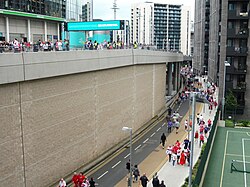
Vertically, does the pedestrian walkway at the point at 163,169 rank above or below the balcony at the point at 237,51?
below

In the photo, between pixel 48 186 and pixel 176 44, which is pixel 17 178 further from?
pixel 176 44

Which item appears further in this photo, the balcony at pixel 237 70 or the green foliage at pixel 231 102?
the balcony at pixel 237 70

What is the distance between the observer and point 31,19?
37.9 metres

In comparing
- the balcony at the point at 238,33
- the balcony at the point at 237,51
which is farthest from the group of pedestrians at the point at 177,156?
the balcony at the point at 238,33

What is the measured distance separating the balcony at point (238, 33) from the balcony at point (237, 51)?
1539mm

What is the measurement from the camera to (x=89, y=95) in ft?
79.4

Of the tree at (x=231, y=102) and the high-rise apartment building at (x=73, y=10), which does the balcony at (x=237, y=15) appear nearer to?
the tree at (x=231, y=102)

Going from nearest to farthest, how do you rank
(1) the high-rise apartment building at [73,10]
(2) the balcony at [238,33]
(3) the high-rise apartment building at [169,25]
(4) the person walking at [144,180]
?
(4) the person walking at [144,180], (2) the balcony at [238,33], (1) the high-rise apartment building at [73,10], (3) the high-rise apartment building at [169,25]

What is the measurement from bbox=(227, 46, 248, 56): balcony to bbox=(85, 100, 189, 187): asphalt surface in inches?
597

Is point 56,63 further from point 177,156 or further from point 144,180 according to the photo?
point 177,156

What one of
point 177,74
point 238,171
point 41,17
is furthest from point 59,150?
point 177,74

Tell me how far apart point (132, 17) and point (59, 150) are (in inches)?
5897

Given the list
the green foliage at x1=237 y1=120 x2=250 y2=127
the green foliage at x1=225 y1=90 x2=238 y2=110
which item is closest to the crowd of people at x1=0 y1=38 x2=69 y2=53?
the green foliage at x1=237 y1=120 x2=250 y2=127

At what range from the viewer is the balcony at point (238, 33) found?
45.1 m
